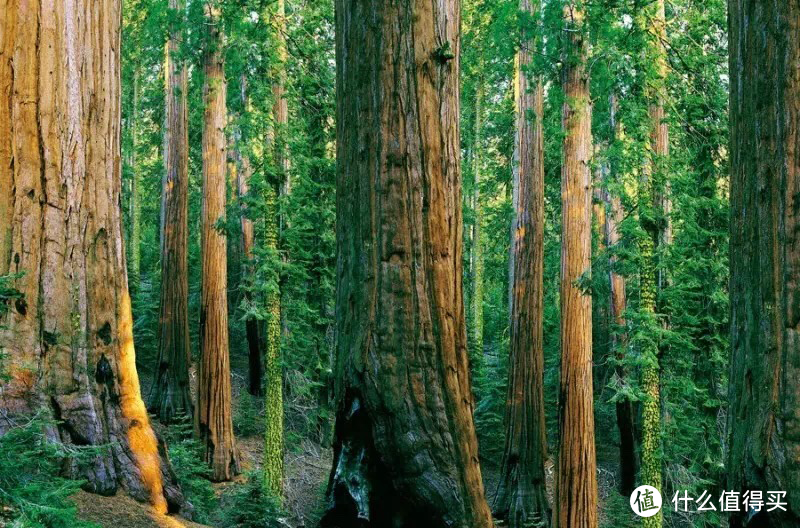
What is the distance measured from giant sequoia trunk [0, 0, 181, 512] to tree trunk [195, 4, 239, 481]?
972 centimetres

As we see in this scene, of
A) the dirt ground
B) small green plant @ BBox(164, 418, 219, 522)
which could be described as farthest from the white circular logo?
the dirt ground

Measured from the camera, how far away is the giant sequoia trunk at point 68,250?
15.1 ft

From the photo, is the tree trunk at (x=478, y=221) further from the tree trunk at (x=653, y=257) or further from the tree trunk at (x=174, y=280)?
the tree trunk at (x=653, y=257)

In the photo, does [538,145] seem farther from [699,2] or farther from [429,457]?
[429,457]

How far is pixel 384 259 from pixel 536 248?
12.2 m

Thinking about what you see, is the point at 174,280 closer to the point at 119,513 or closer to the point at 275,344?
the point at 275,344

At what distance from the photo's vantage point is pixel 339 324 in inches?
155

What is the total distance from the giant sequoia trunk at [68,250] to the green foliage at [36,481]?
7.2 inches

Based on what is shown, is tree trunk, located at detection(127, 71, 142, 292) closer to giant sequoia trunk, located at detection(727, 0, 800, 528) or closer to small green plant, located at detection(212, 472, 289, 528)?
small green plant, located at detection(212, 472, 289, 528)

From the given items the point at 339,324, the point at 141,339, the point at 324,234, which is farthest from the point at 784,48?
the point at 141,339

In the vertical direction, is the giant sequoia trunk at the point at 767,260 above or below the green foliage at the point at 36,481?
above

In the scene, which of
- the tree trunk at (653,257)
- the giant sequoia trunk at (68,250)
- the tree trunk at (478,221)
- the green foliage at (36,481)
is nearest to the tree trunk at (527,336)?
the tree trunk at (653,257)

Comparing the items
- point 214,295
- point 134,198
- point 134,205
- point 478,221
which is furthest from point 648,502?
point 134,198

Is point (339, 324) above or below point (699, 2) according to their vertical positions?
below
